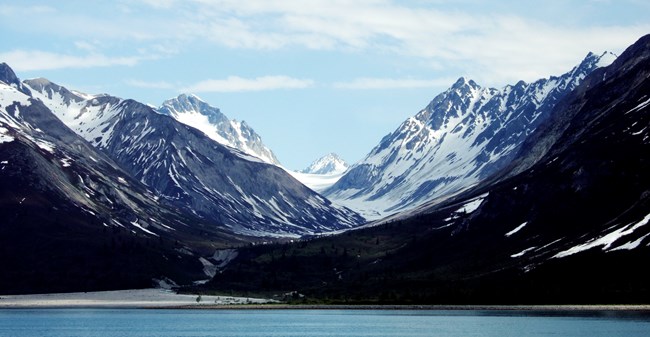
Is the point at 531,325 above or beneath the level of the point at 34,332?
beneath

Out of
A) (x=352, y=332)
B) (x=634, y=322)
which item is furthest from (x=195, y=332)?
(x=634, y=322)

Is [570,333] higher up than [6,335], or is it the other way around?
[6,335]

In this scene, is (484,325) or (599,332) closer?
(599,332)

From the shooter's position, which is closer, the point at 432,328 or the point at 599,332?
the point at 599,332

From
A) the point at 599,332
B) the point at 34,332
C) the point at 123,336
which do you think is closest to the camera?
the point at 599,332

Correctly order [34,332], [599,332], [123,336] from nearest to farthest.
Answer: [599,332] → [123,336] → [34,332]

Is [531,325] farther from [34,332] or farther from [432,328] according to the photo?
[34,332]

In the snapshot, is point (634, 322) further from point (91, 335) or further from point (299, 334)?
point (91, 335)

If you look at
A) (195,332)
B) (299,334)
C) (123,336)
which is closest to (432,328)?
(299,334)
